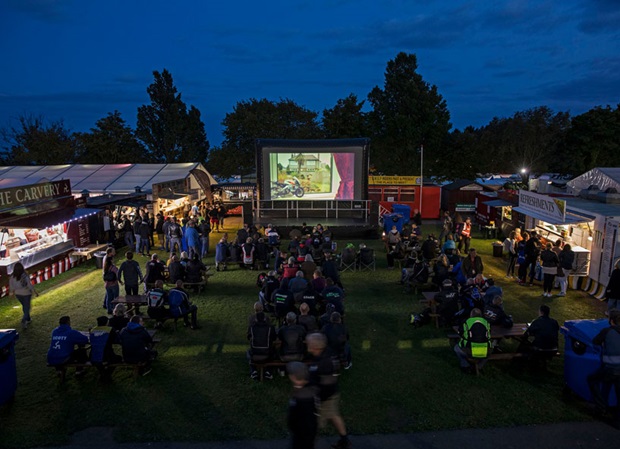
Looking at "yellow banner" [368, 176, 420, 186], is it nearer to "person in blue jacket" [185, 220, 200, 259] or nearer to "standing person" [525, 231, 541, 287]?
"standing person" [525, 231, 541, 287]

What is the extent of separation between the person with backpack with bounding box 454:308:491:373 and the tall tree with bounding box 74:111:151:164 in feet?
118

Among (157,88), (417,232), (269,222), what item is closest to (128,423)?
(417,232)

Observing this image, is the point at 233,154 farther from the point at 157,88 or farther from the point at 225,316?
the point at 225,316

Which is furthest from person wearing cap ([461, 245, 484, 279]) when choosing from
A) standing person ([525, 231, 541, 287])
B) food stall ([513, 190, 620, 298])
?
food stall ([513, 190, 620, 298])

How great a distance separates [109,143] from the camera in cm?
3588

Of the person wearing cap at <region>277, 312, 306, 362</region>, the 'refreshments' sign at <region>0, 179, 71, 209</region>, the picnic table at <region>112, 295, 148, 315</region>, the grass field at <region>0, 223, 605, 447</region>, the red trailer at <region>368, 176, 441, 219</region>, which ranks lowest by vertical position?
the grass field at <region>0, 223, 605, 447</region>

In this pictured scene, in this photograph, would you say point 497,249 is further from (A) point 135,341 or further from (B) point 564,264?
(A) point 135,341

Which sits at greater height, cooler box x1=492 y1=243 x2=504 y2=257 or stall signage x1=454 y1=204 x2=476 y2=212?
stall signage x1=454 y1=204 x2=476 y2=212

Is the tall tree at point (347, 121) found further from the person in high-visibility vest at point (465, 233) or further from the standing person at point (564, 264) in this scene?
the standing person at point (564, 264)

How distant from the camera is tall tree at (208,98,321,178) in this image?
36219 millimetres

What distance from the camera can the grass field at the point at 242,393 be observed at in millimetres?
5398

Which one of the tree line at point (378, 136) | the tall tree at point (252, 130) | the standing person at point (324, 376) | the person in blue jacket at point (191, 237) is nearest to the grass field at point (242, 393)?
the standing person at point (324, 376)

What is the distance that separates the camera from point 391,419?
217 inches

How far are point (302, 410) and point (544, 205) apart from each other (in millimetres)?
11389
